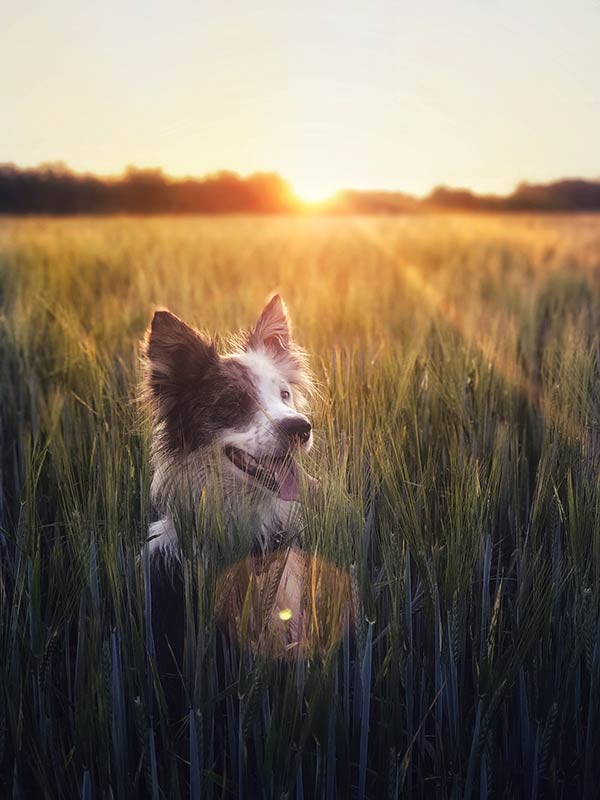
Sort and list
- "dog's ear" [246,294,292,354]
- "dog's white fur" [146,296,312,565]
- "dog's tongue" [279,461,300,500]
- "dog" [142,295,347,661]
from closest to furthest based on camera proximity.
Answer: "dog" [142,295,347,661], "dog's white fur" [146,296,312,565], "dog's tongue" [279,461,300,500], "dog's ear" [246,294,292,354]

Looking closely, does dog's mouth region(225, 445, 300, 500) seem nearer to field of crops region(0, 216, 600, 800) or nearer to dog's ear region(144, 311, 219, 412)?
field of crops region(0, 216, 600, 800)

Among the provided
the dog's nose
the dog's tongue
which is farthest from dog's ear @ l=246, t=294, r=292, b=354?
the dog's tongue

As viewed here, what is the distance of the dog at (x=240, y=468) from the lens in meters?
1.23

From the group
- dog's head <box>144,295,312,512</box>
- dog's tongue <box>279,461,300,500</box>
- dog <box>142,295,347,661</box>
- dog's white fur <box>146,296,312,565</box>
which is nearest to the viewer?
dog <box>142,295,347,661</box>

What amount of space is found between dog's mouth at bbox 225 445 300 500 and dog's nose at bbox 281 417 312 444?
60 mm

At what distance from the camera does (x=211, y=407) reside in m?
1.93

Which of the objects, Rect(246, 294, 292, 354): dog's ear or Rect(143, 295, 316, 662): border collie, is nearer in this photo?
Rect(143, 295, 316, 662): border collie

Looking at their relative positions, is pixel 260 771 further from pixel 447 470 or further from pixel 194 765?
pixel 447 470

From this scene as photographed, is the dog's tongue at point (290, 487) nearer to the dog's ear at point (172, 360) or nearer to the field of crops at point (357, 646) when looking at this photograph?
the field of crops at point (357, 646)

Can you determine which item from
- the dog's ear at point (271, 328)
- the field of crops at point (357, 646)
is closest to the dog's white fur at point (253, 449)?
the dog's ear at point (271, 328)

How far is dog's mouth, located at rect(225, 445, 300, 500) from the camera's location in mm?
1512

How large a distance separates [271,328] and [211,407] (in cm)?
42

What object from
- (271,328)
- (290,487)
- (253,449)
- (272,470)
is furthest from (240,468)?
(271,328)

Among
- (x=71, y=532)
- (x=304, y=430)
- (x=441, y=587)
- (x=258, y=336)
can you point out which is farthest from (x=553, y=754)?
(x=258, y=336)
